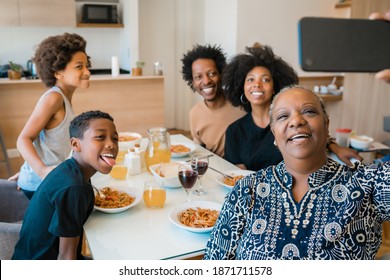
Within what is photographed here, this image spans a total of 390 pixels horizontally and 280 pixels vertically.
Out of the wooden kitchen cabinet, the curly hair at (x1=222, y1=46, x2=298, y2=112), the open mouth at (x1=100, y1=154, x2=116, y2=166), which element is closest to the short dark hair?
the open mouth at (x1=100, y1=154, x2=116, y2=166)

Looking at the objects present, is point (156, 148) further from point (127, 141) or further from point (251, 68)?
point (251, 68)

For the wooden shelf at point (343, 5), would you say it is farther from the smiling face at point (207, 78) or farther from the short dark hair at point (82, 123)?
the short dark hair at point (82, 123)

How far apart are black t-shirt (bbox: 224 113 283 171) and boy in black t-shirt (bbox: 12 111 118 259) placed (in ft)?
2.70

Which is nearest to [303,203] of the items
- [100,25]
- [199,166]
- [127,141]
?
[199,166]

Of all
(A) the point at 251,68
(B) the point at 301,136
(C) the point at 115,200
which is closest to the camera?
(B) the point at 301,136

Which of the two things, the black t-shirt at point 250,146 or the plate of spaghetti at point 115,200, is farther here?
the black t-shirt at point 250,146

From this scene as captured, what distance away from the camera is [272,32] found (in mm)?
4117

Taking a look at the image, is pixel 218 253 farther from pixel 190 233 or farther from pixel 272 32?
pixel 272 32

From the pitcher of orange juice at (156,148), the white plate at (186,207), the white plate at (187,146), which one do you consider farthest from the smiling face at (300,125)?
the white plate at (187,146)

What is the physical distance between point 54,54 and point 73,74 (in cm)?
13

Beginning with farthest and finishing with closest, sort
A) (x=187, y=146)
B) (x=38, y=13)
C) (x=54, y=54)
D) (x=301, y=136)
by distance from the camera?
1. (x=38, y=13)
2. (x=187, y=146)
3. (x=54, y=54)
4. (x=301, y=136)

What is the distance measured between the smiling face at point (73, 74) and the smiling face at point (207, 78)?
0.74 metres

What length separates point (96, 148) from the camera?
1280 mm

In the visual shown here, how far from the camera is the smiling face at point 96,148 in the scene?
1.28 meters
